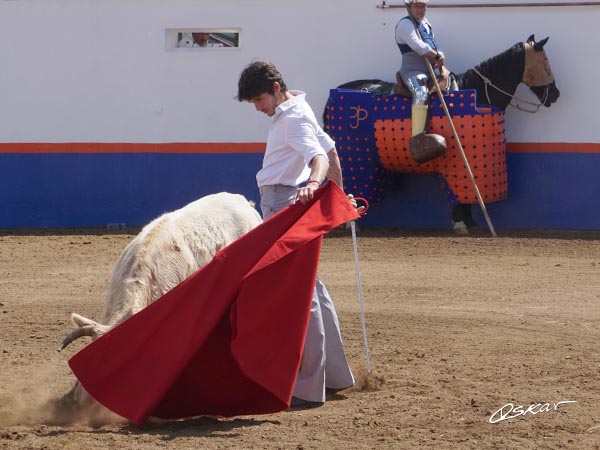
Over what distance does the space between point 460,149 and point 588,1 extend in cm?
215

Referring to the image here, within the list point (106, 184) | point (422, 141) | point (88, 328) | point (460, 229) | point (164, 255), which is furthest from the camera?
point (106, 184)

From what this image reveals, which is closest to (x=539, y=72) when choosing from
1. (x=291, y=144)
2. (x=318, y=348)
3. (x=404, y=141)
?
Answer: (x=404, y=141)

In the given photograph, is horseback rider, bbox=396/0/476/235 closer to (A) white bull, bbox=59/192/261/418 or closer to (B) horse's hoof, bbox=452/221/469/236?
(B) horse's hoof, bbox=452/221/469/236

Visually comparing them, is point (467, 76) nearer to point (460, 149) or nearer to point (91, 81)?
point (460, 149)

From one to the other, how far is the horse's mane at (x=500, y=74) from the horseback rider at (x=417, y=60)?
0.48 m

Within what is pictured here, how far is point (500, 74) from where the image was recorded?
1143 centimetres

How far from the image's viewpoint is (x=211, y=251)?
5707 millimetres

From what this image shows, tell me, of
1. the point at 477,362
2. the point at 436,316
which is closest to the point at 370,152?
the point at 436,316

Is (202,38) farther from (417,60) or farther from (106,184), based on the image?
(417,60)

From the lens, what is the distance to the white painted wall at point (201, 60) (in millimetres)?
11820

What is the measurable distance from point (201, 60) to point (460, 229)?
142 inches

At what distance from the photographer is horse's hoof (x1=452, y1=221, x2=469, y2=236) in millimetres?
11586

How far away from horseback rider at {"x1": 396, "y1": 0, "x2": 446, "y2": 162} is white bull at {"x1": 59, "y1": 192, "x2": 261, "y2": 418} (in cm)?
518

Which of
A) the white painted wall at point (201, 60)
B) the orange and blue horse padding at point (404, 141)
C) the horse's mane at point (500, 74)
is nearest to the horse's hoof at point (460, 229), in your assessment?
the orange and blue horse padding at point (404, 141)
